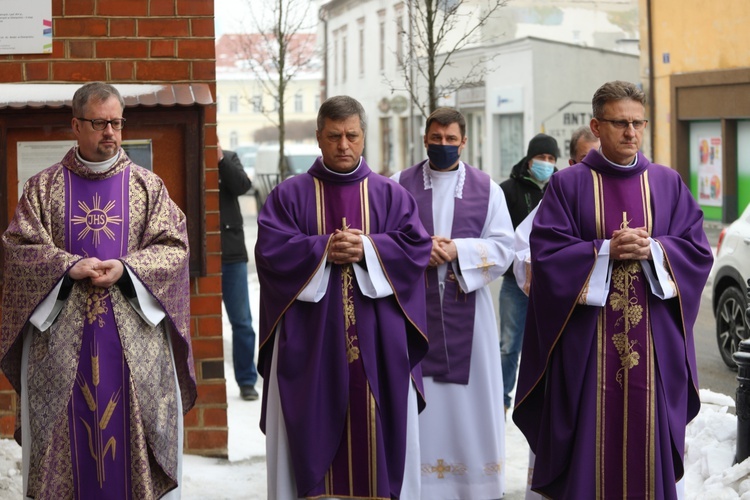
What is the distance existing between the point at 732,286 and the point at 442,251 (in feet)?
16.1

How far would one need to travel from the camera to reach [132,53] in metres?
7.02

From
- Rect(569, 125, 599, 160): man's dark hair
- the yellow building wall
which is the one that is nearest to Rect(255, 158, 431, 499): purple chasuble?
Rect(569, 125, 599, 160): man's dark hair

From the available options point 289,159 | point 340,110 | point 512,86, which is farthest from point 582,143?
point 289,159

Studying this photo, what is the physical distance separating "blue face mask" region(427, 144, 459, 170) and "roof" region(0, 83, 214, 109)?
4.13ft

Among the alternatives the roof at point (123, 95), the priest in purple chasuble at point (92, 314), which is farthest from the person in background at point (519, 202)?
the priest in purple chasuble at point (92, 314)

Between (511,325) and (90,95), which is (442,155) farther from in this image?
(511,325)

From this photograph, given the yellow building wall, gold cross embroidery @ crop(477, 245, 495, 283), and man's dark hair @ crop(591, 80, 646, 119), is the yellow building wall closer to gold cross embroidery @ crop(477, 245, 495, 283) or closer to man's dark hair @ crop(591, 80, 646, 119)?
gold cross embroidery @ crop(477, 245, 495, 283)

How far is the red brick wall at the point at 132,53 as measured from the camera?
6.97m

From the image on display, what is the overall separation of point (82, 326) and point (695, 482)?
3.34 m

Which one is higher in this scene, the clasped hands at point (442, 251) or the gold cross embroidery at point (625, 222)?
the gold cross embroidery at point (625, 222)

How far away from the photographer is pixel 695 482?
668 cm

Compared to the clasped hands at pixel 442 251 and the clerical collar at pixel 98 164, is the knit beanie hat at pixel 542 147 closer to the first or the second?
the clasped hands at pixel 442 251

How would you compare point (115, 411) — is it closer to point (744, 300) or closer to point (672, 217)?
point (672, 217)

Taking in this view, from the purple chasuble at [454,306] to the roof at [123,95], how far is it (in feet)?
4.32
